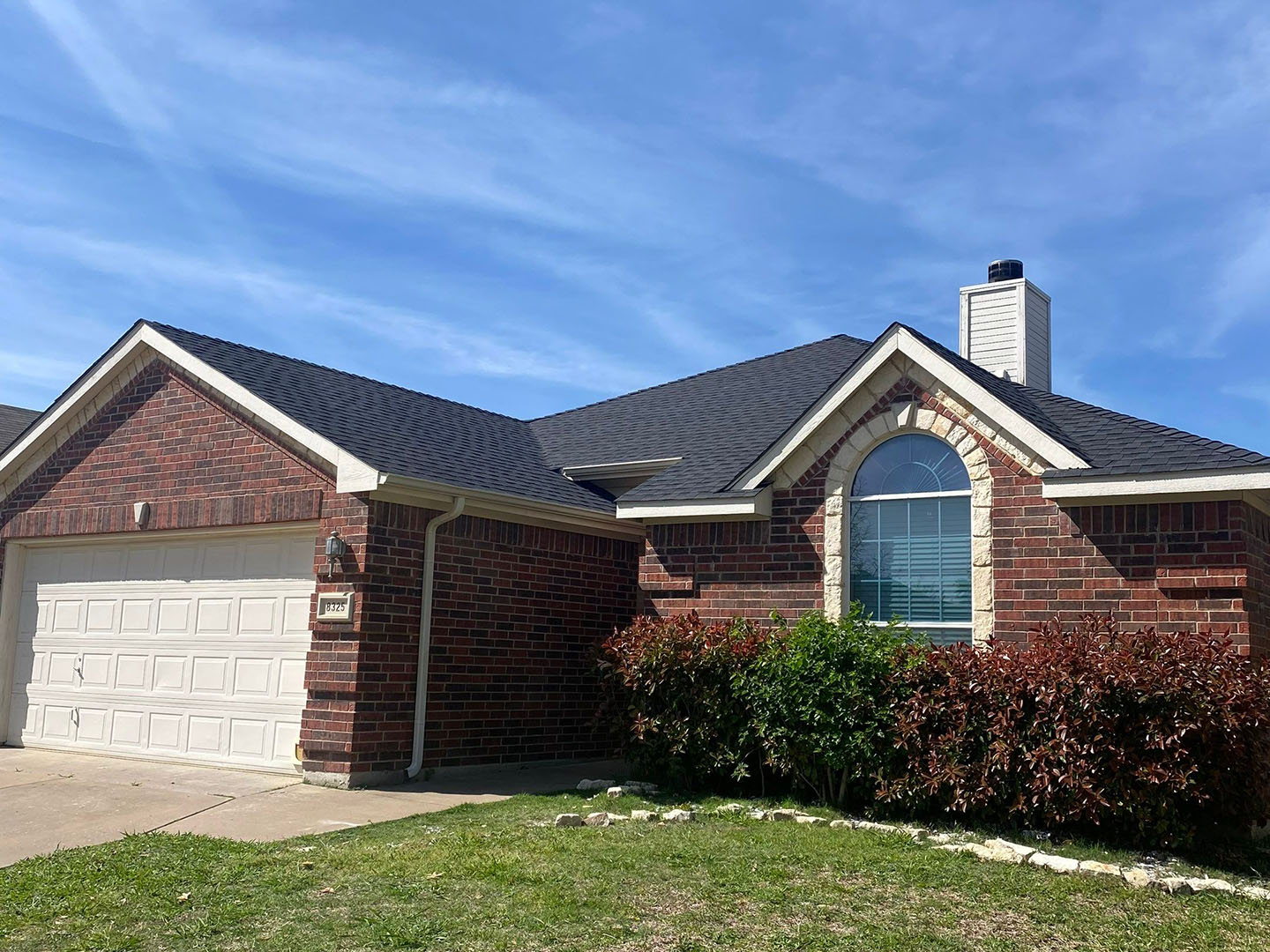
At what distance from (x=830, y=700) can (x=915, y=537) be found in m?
2.11

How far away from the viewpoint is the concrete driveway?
9.00 meters

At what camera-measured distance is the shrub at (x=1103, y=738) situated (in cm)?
813

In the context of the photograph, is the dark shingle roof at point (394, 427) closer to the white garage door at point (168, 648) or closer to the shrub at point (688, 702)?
the white garage door at point (168, 648)

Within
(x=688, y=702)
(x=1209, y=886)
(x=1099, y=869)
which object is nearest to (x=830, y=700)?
(x=688, y=702)

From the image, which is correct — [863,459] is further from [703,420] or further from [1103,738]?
[703,420]

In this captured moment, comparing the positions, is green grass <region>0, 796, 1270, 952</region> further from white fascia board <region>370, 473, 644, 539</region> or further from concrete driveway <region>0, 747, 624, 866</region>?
white fascia board <region>370, 473, 644, 539</region>

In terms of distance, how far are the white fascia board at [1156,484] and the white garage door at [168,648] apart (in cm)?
743

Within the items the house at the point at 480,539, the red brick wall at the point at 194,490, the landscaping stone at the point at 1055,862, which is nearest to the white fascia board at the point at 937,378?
the house at the point at 480,539

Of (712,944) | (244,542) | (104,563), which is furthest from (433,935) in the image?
(104,563)

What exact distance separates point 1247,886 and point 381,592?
302 inches

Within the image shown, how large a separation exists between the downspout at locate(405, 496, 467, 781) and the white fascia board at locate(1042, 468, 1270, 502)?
5.82m

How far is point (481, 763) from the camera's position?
492 inches

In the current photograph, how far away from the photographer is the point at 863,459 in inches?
442

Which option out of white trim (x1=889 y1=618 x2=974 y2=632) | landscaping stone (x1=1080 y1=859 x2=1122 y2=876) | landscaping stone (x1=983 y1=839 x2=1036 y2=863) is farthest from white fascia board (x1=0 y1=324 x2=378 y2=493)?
landscaping stone (x1=1080 y1=859 x2=1122 y2=876)
